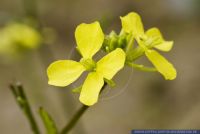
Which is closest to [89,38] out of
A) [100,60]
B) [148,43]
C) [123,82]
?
[100,60]

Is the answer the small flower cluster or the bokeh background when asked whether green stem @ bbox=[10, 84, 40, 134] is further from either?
the bokeh background

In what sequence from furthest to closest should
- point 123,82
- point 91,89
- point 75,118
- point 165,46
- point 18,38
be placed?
point 123,82, point 18,38, point 165,46, point 75,118, point 91,89

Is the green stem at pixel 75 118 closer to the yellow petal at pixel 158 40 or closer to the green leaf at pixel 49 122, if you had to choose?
the green leaf at pixel 49 122

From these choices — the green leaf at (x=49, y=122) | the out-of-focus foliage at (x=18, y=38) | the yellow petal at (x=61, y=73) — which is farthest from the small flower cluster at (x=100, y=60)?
the out-of-focus foliage at (x=18, y=38)

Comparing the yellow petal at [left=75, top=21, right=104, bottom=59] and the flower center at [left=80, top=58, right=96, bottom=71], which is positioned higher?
the yellow petal at [left=75, top=21, right=104, bottom=59]

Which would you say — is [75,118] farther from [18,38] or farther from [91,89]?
[18,38]

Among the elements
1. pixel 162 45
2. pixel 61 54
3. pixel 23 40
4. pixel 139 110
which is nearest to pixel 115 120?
pixel 139 110

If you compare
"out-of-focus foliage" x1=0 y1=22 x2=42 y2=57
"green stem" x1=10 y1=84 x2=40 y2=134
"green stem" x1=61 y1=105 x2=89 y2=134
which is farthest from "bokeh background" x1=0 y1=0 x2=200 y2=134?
"green stem" x1=61 y1=105 x2=89 y2=134
